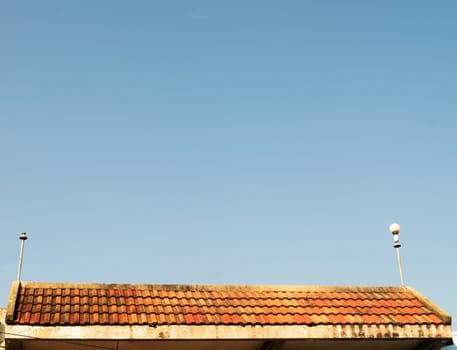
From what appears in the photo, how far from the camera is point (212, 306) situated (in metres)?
14.8

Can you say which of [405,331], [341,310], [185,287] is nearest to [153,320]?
[185,287]

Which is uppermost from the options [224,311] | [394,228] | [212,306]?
[394,228]

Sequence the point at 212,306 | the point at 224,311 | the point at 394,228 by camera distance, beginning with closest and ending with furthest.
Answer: the point at 224,311, the point at 212,306, the point at 394,228

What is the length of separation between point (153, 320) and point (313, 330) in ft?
12.9

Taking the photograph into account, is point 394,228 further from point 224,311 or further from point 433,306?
point 224,311

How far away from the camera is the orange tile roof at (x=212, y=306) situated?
44.8 feet

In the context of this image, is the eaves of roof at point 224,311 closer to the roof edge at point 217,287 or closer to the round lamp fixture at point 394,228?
the roof edge at point 217,287

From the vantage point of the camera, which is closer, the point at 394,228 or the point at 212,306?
→ the point at 212,306

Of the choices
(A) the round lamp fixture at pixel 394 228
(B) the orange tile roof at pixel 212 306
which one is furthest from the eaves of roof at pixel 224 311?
(A) the round lamp fixture at pixel 394 228

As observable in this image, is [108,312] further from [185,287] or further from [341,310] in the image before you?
[341,310]

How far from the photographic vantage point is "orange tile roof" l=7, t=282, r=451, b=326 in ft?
44.8

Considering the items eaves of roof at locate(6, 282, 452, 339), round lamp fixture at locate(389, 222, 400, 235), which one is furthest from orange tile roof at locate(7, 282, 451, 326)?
round lamp fixture at locate(389, 222, 400, 235)

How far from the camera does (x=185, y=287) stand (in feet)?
51.3

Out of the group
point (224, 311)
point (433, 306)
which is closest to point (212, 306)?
point (224, 311)
